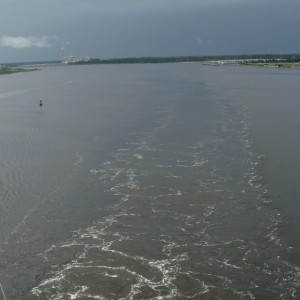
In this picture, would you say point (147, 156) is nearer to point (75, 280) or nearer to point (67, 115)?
point (75, 280)

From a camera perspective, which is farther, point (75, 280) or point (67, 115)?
point (67, 115)

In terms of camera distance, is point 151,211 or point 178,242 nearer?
point 178,242

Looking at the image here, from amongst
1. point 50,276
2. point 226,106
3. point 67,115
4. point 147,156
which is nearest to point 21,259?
point 50,276

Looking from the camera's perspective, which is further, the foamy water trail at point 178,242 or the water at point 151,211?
the water at point 151,211

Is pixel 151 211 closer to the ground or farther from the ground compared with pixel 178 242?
farther from the ground

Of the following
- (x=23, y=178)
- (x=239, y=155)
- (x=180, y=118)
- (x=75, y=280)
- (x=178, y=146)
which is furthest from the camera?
(x=180, y=118)

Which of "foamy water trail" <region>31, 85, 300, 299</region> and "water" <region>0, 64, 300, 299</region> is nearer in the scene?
→ "foamy water trail" <region>31, 85, 300, 299</region>

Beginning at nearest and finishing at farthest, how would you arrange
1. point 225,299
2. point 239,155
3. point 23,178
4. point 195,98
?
point 225,299 → point 23,178 → point 239,155 → point 195,98

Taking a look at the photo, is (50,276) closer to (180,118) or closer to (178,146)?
(178,146)
